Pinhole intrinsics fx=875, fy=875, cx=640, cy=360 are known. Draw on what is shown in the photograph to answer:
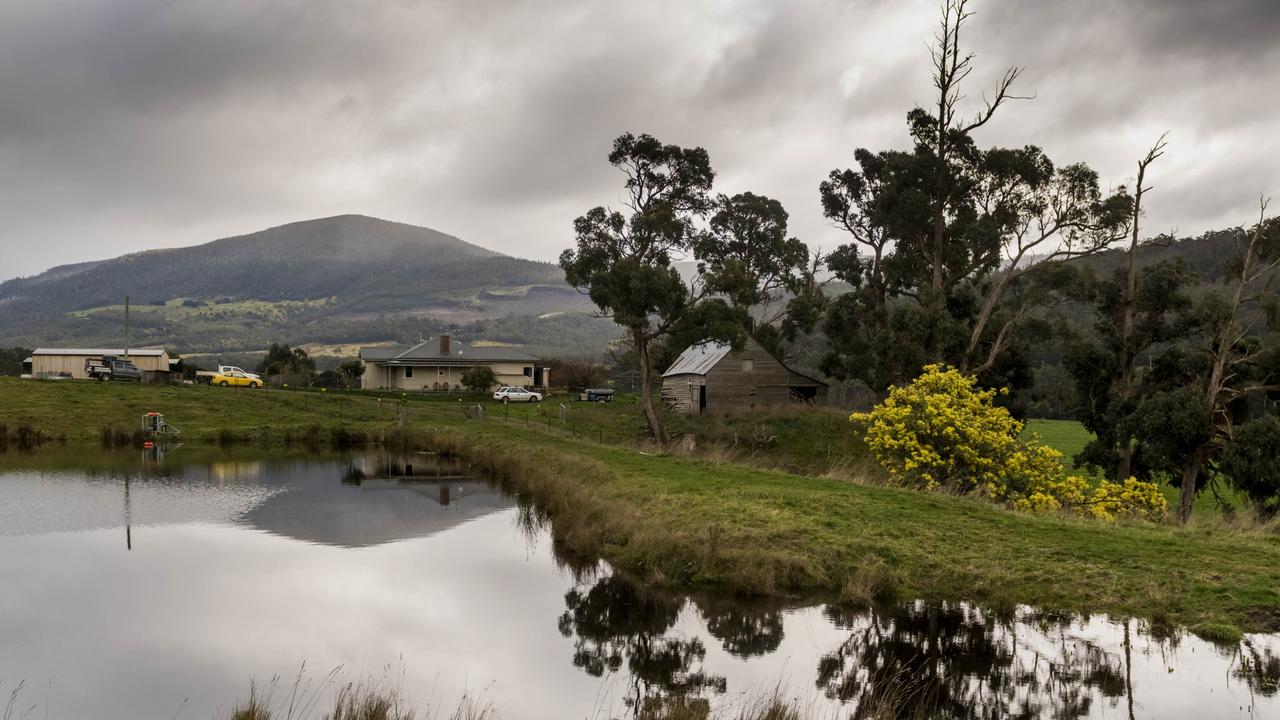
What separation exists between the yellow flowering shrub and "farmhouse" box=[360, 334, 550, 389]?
2535 inches

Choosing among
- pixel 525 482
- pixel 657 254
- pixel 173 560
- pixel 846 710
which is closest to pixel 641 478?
pixel 525 482

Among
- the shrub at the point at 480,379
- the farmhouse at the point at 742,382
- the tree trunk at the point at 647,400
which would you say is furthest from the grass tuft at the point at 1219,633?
the shrub at the point at 480,379

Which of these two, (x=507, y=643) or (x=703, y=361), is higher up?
(x=703, y=361)

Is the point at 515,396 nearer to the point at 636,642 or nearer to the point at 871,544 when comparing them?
the point at 871,544

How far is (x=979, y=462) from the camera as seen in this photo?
26938mm

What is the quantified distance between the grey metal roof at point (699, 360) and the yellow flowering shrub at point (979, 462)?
29.8 meters

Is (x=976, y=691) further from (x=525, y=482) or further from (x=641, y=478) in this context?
(x=525, y=482)

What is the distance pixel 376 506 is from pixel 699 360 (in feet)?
124

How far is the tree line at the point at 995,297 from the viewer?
31969 mm

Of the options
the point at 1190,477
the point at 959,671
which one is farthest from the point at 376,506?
the point at 1190,477

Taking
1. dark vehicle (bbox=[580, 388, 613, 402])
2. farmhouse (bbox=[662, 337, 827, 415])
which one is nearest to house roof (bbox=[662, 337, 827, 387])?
farmhouse (bbox=[662, 337, 827, 415])

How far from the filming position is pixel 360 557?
2227cm

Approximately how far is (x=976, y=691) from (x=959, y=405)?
743 inches

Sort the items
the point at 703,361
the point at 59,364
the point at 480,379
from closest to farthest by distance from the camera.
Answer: the point at 703,361 → the point at 59,364 → the point at 480,379
